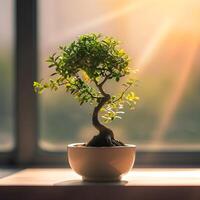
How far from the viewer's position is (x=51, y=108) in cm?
202

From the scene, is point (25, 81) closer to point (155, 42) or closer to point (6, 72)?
point (6, 72)

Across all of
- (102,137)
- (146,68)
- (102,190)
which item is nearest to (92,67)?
(102,137)

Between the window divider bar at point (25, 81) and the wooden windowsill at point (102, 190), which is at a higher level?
the window divider bar at point (25, 81)

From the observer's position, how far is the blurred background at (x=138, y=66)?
6.57 ft

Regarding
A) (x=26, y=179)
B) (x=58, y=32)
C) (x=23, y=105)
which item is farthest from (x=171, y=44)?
(x=26, y=179)

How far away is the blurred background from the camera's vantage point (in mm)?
2002

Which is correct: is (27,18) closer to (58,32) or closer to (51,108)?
(58,32)

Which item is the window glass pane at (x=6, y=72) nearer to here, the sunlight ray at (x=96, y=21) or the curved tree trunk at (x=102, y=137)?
the sunlight ray at (x=96, y=21)

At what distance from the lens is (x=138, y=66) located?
2006 millimetres

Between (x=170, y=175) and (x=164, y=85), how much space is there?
40 centimetres

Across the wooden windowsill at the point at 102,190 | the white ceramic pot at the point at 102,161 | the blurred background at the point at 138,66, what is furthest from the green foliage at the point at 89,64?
the blurred background at the point at 138,66

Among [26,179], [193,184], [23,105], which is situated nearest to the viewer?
[193,184]

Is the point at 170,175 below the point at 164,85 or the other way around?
below

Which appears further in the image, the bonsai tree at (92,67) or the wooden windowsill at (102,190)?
the bonsai tree at (92,67)
